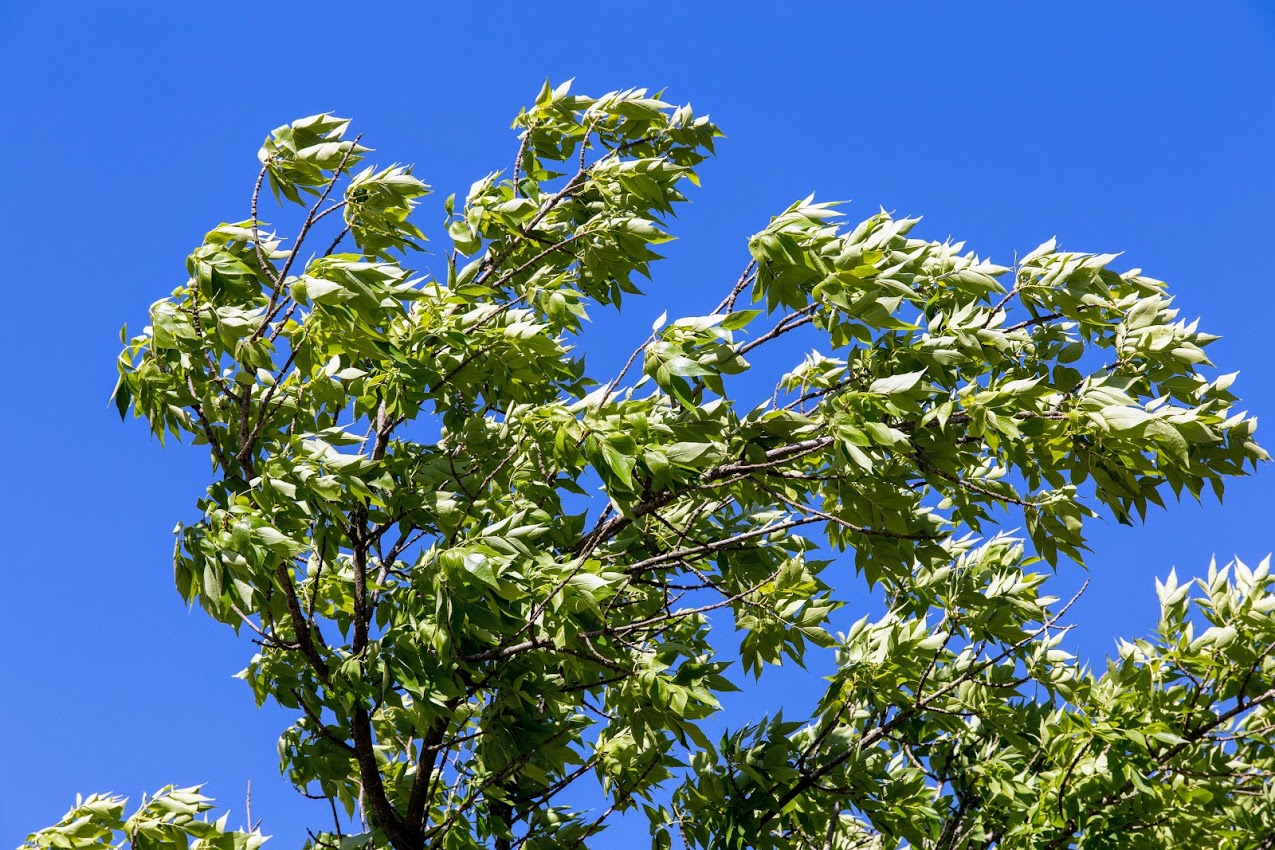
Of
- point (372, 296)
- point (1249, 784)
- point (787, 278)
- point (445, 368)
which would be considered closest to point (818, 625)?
point (787, 278)

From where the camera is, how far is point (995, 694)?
7.86 m

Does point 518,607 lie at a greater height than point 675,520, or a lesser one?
lesser

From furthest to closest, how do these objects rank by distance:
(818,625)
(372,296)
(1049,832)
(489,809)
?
(489,809) < (1049,832) < (818,625) < (372,296)

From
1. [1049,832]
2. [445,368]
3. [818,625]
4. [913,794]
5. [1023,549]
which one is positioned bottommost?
[1049,832]

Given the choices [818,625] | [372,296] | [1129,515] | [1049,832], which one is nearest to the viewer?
[372,296]

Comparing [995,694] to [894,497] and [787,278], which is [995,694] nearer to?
[894,497]

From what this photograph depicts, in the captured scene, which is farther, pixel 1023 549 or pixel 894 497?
pixel 1023 549

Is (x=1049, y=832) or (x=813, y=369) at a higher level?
(x=813, y=369)

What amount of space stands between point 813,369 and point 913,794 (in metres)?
2.86

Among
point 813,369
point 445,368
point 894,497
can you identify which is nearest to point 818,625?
point 894,497

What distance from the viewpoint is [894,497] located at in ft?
19.5

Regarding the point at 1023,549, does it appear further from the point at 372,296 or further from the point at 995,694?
the point at 372,296

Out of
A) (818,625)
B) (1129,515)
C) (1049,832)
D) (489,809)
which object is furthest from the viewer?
(489,809)

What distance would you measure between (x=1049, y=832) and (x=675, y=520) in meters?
2.82
